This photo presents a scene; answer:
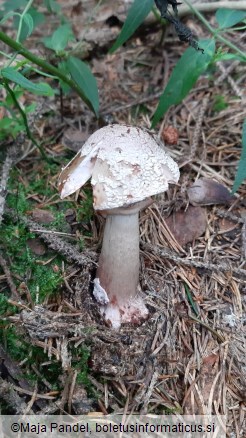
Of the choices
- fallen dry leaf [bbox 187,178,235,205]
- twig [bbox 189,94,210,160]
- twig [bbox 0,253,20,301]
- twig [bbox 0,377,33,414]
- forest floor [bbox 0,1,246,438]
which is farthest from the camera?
twig [bbox 189,94,210,160]

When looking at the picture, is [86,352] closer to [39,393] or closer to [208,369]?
[39,393]

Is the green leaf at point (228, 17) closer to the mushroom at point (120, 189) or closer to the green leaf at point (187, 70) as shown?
the green leaf at point (187, 70)

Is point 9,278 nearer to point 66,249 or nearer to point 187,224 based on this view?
point 66,249

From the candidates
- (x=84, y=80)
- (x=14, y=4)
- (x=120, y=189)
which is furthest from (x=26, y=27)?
(x=120, y=189)

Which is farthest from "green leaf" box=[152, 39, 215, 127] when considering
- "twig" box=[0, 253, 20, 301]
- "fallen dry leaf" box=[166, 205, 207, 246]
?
"twig" box=[0, 253, 20, 301]

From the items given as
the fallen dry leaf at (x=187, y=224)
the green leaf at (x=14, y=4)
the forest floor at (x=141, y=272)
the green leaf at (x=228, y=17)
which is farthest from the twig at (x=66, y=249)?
the green leaf at (x=228, y=17)

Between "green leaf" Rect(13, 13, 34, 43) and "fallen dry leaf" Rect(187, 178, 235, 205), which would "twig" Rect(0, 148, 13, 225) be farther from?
"fallen dry leaf" Rect(187, 178, 235, 205)

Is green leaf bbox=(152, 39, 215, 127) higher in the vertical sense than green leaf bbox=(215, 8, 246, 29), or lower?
lower
